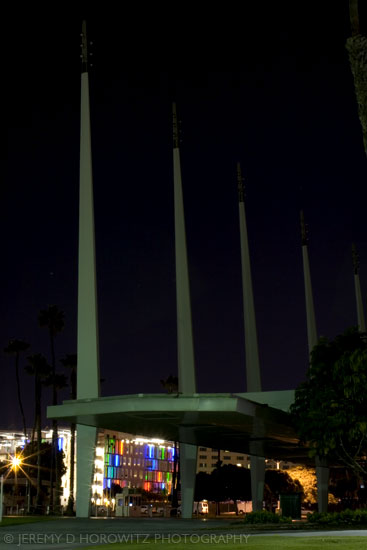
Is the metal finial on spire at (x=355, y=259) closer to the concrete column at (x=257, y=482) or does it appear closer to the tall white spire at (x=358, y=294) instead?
the tall white spire at (x=358, y=294)

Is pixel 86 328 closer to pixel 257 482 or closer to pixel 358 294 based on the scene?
pixel 257 482

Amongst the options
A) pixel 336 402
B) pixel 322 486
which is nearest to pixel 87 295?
pixel 336 402

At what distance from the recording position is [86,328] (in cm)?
3875

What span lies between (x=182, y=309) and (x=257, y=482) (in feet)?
47.8

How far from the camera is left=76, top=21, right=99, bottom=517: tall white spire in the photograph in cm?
3712

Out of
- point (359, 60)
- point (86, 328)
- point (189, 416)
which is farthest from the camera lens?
point (86, 328)

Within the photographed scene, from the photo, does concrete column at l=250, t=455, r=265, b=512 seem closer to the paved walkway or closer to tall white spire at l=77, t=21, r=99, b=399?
tall white spire at l=77, t=21, r=99, b=399

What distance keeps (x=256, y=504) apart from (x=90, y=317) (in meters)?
20.0

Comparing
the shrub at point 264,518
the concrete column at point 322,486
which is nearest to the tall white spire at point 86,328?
the shrub at point 264,518

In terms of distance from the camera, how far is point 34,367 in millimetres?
85062

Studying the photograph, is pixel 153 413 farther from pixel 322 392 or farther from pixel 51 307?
pixel 51 307

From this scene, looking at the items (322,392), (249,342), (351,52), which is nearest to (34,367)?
(249,342)

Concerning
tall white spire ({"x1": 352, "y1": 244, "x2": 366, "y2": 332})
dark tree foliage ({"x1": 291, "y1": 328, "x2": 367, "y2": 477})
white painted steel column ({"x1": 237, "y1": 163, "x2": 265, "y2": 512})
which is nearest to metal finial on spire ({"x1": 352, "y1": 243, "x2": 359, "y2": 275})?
tall white spire ({"x1": 352, "y1": 244, "x2": 366, "y2": 332})

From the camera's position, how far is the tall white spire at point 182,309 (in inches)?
1747
